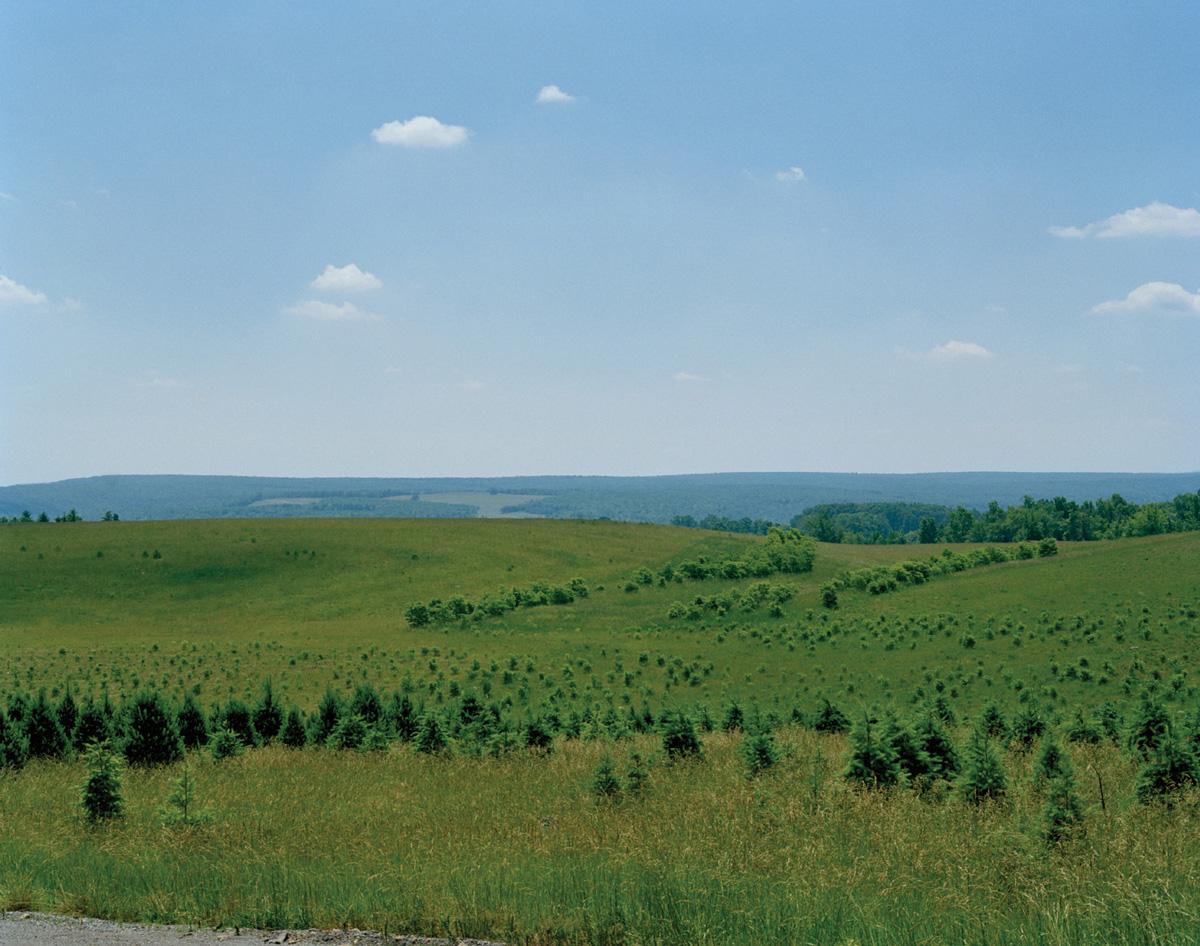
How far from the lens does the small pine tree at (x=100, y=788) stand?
1103 centimetres

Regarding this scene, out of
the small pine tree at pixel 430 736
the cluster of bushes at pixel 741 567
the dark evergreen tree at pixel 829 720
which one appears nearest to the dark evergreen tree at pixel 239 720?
the small pine tree at pixel 430 736

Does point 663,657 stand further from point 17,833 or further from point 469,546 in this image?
point 469,546

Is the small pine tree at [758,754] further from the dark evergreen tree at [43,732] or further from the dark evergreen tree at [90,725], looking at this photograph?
the dark evergreen tree at [43,732]

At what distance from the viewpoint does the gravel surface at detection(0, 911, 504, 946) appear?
20.8 ft

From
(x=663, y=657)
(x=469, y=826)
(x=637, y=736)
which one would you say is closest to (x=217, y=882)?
(x=469, y=826)

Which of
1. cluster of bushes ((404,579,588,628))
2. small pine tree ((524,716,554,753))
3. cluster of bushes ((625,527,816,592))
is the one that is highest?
small pine tree ((524,716,554,753))

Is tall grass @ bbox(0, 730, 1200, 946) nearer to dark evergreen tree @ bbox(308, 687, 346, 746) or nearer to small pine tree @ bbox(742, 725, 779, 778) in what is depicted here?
small pine tree @ bbox(742, 725, 779, 778)

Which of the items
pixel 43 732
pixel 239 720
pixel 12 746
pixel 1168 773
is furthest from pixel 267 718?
pixel 1168 773

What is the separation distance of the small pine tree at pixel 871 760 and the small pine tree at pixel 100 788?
35.7 feet

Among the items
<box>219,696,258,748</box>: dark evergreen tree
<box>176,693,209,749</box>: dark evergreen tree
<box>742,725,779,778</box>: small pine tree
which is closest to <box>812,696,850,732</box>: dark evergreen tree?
<box>742,725,779,778</box>: small pine tree

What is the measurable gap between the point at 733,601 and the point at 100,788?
2184 inches

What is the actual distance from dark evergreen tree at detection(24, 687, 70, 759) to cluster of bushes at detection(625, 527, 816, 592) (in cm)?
5757

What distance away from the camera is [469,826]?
10062mm

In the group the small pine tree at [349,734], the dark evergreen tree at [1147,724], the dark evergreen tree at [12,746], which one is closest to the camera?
the dark evergreen tree at [1147,724]
